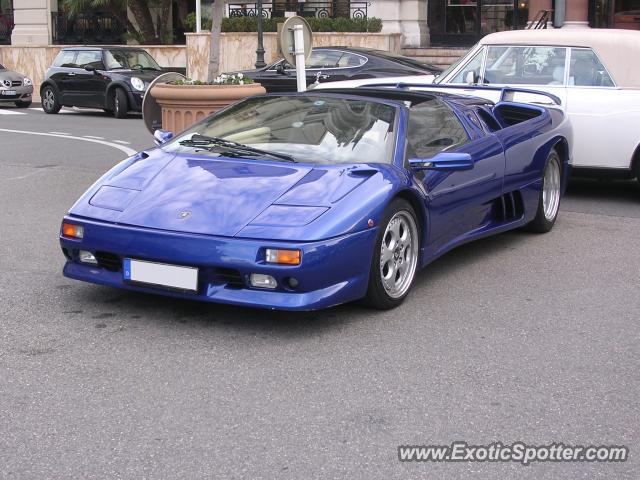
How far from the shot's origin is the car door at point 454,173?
6141 mm

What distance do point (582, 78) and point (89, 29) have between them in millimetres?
24994

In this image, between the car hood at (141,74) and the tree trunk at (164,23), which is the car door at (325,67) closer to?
the car hood at (141,74)

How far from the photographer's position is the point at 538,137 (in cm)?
781

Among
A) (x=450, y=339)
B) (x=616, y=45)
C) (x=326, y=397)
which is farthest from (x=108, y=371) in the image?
(x=616, y=45)

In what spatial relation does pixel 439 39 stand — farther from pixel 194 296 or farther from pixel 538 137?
pixel 194 296

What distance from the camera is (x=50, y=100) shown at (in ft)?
73.0

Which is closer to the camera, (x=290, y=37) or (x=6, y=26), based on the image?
(x=290, y=37)

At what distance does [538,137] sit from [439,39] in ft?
64.0

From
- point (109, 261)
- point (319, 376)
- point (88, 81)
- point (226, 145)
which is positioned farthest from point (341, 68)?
point (319, 376)

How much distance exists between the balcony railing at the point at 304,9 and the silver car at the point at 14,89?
6.27 meters

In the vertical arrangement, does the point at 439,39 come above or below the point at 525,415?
above

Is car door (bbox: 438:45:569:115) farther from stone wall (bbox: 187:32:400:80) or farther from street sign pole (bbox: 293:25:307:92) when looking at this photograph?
stone wall (bbox: 187:32:400:80)

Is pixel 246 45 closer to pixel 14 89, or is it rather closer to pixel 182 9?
pixel 14 89

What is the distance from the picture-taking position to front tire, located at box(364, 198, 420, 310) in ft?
17.9
